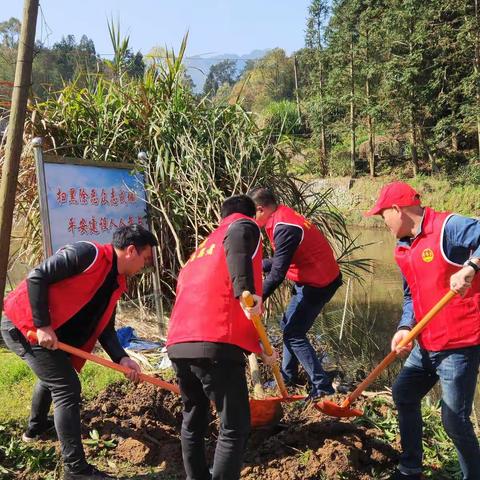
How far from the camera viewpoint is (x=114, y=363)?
314cm

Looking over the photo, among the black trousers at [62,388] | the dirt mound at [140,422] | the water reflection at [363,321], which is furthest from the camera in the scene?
the water reflection at [363,321]

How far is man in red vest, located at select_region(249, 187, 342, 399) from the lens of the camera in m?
4.05

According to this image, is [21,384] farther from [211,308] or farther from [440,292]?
[440,292]

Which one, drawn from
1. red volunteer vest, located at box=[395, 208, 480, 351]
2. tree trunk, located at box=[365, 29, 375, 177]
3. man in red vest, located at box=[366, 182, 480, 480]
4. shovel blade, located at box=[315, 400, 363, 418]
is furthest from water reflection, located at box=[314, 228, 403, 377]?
tree trunk, located at box=[365, 29, 375, 177]

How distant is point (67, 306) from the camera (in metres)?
2.90

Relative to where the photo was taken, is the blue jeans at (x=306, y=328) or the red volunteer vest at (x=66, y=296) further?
the blue jeans at (x=306, y=328)

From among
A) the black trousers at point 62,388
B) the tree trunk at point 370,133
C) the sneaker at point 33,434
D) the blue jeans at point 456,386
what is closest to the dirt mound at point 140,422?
the sneaker at point 33,434

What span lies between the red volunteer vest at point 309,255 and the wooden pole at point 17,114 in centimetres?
198

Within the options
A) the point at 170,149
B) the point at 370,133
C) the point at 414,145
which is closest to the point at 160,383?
the point at 170,149

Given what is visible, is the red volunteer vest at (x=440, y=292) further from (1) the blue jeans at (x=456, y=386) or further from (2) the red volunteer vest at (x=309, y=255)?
(2) the red volunteer vest at (x=309, y=255)

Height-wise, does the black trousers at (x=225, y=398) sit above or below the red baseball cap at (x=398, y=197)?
below

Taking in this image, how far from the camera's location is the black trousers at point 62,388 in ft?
9.43

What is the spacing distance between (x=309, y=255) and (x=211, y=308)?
1.81 m

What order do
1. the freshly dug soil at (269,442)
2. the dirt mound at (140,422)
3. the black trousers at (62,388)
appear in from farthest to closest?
the dirt mound at (140,422) → the freshly dug soil at (269,442) → the black trousers at (62,388)
